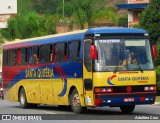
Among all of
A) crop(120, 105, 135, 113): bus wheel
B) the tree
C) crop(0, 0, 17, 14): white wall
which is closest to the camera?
crop(120, 105, 135, 113): bus wheel

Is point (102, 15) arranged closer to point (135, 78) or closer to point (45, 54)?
point (45, 54)

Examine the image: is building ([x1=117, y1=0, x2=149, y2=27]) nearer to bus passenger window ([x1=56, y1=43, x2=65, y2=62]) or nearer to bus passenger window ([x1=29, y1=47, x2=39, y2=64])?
bus passenger window ([x1=29, y1=47, x2=39, y2=64])

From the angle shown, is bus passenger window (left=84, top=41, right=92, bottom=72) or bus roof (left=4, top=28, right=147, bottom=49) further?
bus roof (left=4, top=28, right=147, bottom=49)

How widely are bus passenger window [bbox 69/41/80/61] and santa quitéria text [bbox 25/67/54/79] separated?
204 centimetres

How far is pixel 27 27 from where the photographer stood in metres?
78.9

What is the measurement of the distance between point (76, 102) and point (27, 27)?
56455 millimetres

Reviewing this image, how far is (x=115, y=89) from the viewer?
21.7 metres

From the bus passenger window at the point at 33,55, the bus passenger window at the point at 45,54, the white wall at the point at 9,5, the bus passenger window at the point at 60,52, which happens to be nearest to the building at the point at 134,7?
the bus passenger window at the point at 33,55

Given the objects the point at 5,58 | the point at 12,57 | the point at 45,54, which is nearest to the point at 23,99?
the point at 12,57

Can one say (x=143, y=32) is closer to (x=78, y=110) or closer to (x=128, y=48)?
(x=128, y=48)

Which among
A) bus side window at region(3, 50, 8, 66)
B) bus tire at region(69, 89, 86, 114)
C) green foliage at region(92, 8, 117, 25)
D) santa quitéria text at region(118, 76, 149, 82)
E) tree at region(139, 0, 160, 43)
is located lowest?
bus tire at region(69, 89, 86, 114)

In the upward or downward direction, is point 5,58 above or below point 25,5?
below

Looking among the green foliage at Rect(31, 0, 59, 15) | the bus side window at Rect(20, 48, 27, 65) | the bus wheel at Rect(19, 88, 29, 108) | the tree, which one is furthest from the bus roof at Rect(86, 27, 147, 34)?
the green foliage at Rect(31, 0, 59, 15)

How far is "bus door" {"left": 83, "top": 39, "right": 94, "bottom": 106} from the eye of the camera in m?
21.8
